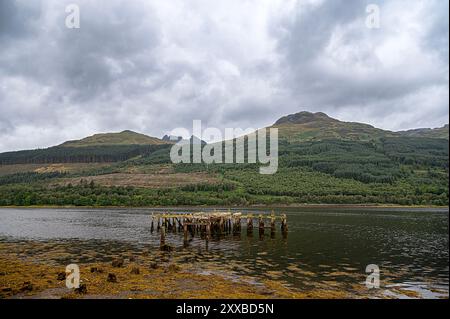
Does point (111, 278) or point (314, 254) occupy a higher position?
point (111, 278)

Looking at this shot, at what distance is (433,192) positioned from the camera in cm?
15588

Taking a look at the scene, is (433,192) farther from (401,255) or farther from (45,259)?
(45,259)

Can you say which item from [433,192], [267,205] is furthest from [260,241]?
[433,192]

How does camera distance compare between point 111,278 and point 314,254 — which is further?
point 314,254

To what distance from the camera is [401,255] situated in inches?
1549

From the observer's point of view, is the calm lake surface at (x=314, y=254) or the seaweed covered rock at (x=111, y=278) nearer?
the seaweed covered rock at (x=111, y=278)

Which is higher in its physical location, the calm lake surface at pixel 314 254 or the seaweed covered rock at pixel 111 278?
the seaweed covered rock at pixel 111 278

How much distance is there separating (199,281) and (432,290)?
15.1 meters
